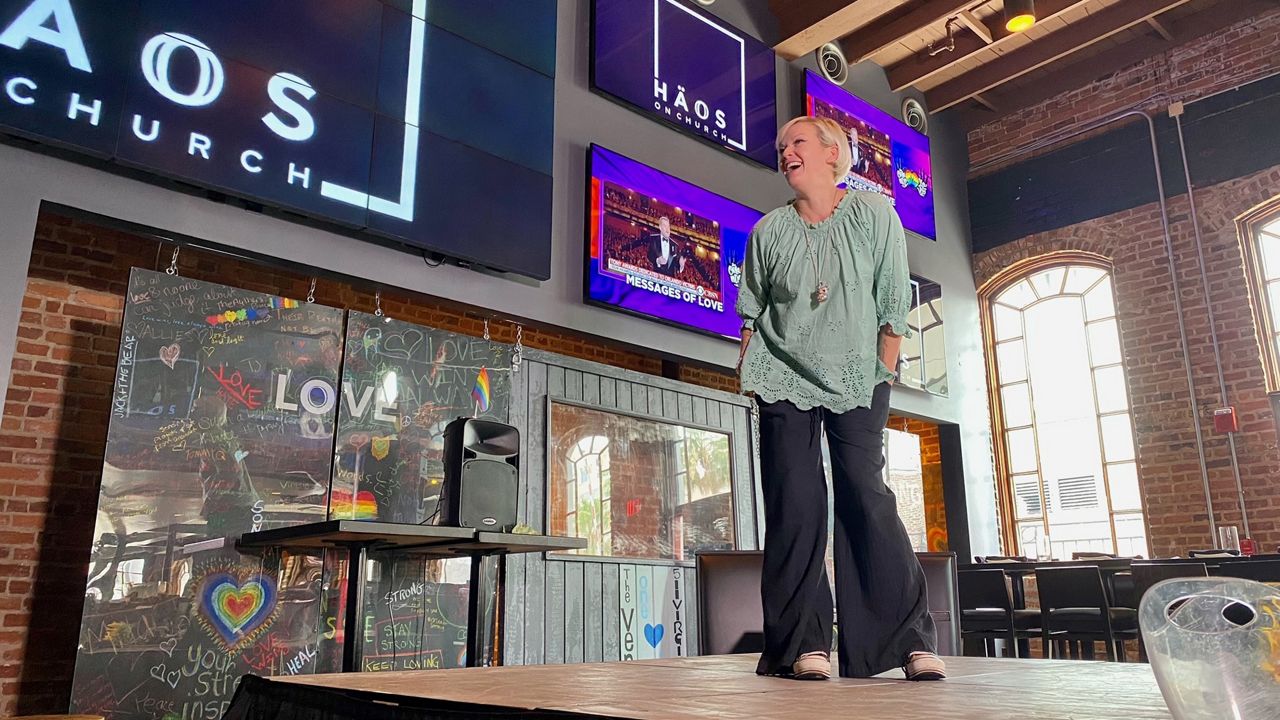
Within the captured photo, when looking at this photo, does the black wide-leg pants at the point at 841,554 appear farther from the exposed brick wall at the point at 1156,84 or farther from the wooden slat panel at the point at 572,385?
the exposed brick wall at the point at 1156,84

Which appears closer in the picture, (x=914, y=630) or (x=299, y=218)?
(x=914, y=630)

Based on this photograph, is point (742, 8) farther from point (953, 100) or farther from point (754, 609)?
point (754, 609)

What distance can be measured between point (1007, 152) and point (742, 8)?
11.0ft

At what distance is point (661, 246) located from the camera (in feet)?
17.5

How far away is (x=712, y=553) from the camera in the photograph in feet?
9.32

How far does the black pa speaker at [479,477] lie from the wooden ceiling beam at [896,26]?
475cm

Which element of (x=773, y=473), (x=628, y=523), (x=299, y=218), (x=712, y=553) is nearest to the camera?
(x=773, y=473)

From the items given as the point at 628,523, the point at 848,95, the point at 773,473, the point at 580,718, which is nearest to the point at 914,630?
the point at 773,473

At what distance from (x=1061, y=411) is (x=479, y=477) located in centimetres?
587

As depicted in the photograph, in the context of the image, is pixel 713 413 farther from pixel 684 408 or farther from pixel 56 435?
pixel 56 435

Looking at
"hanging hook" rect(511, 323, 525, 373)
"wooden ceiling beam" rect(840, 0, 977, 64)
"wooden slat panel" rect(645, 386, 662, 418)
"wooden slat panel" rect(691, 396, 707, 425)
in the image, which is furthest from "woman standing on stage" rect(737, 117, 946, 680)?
"wooden ceiling beam" rect(840, 0, 977, 64)

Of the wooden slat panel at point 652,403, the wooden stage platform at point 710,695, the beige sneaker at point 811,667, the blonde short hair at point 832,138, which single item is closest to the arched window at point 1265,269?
the wooden slat panel at point 652,403

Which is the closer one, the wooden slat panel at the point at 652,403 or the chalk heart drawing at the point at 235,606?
the chalk heart drawing at the point at 235,606

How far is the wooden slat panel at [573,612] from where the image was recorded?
15.7ft
